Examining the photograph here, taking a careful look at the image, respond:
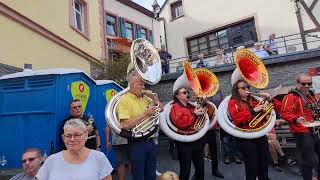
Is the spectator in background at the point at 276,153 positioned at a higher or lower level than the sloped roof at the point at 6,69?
lower

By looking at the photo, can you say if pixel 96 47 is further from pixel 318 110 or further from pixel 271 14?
pixel 318 110

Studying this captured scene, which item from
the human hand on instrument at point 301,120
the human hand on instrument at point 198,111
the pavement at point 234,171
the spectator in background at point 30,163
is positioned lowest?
the pavement at point 234,171

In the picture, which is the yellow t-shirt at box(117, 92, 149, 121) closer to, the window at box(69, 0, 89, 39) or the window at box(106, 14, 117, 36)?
the window at box(69, 0, 89, 39)

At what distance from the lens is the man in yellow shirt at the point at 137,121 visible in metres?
3.73

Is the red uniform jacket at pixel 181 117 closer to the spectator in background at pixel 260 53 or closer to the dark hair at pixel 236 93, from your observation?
the dark hair at pixel 236 93

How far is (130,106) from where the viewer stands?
3.90m

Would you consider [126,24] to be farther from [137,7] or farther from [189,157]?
[189,157]

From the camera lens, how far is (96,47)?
42.9ft

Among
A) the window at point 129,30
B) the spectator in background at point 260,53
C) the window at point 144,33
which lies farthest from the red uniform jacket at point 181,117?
the window at point 144,33

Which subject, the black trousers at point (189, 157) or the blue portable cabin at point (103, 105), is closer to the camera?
the black trousers at point (189, 157)

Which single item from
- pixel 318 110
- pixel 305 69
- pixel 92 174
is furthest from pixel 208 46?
pixel 92 174

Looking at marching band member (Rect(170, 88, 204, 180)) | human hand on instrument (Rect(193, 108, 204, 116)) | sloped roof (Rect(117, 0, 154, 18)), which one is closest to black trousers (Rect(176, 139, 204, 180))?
marching band member (Rect(170, 88, 204, 180))

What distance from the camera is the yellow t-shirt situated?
12.5ft

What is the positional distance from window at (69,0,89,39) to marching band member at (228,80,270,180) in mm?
8083
